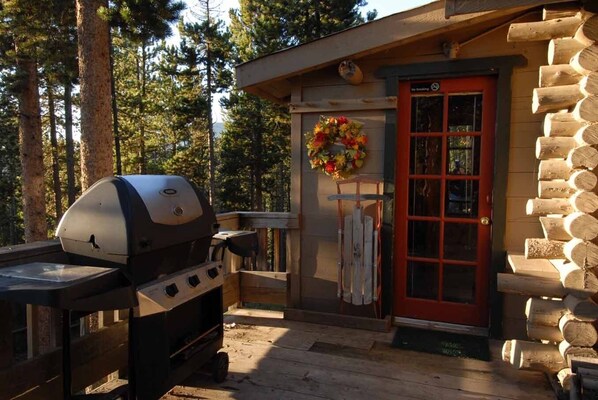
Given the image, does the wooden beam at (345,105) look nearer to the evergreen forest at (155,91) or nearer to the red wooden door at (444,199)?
the red wooden door at (444,199)

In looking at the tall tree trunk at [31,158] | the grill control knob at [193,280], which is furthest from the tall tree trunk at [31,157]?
the grill control knob at [193,280]

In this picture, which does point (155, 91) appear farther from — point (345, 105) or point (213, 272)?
point (213, 272)

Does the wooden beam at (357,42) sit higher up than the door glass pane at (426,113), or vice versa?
the wooden beam at (357,42)

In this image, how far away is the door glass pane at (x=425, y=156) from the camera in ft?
11.0

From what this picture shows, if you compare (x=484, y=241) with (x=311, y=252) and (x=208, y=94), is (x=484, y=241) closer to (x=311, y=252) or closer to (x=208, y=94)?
(x=311, y=252)

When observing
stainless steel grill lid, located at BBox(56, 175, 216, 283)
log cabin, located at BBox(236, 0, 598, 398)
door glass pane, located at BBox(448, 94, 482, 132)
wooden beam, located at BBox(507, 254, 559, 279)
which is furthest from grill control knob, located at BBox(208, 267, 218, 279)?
door glass pane, located at BBox(448, 94, 482, 132)

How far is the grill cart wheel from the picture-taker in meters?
2.45

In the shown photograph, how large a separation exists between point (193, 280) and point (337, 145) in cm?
180

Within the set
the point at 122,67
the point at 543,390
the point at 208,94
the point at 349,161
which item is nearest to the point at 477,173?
the point at 349,161

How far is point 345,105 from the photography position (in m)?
3.43

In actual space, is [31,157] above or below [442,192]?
above

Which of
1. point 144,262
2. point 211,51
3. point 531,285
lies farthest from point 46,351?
point 211,51

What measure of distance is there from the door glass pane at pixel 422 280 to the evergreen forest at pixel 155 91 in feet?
9.48

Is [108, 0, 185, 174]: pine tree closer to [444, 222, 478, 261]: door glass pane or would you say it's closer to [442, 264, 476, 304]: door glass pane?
[444, 222, 478, 261]: door glass pane
